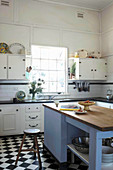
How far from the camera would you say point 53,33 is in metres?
6.08

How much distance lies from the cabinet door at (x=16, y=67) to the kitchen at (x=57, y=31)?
15.1 inches

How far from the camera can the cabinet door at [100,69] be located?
6.25m

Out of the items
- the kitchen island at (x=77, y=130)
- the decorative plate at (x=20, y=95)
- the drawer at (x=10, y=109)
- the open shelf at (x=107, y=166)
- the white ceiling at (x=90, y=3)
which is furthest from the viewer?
the white ceiling at (x=90, y=3)

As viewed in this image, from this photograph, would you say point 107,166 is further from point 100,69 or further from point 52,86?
point 100,69

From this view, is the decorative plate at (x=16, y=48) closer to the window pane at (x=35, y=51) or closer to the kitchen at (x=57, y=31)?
the kitchen at (x=57, y=31)

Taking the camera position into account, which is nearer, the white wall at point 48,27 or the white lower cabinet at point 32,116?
the white lower cabinet at point 32,116

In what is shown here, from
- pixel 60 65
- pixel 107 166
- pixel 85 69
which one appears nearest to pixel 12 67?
pixel 60 65

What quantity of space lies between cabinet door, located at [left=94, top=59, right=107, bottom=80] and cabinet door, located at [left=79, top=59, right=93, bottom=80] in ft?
0.60

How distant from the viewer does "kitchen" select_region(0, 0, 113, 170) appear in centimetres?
551

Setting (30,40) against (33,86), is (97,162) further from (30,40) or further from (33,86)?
(30,40)

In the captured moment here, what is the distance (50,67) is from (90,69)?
1316 mm

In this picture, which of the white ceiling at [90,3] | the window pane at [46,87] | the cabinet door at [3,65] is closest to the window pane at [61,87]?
the window pane at [46,87]

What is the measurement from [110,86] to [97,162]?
4523 millimetres

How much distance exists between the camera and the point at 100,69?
6297mm
